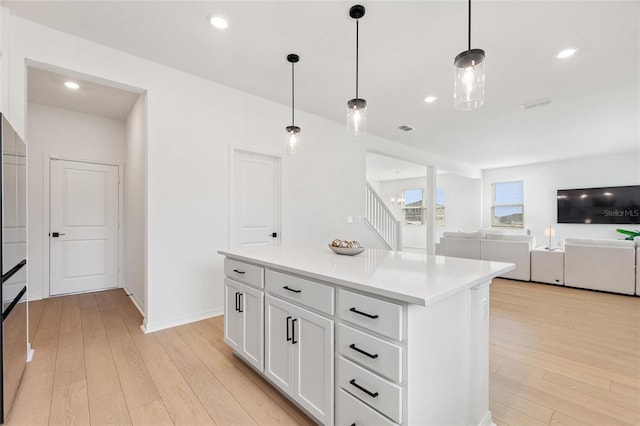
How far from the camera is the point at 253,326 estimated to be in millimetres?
2053

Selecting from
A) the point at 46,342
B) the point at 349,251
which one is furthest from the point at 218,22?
the point at 46,342

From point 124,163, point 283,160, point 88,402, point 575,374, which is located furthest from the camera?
point 124,163

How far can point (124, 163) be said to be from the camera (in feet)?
15.2

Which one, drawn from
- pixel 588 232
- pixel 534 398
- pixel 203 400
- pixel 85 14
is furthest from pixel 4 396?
pixel 588 232

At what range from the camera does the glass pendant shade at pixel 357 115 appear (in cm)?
223

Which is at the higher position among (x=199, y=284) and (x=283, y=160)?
(x=283, y=160)

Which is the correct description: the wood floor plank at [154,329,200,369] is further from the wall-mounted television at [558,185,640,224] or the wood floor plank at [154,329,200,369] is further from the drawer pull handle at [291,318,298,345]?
the wall-mounted television at [558,185,640,224]

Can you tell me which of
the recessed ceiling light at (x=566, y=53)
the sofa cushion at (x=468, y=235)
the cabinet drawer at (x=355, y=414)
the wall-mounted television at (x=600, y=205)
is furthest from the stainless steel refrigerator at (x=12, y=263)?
the wall-mounted television at (x=600, y=205)

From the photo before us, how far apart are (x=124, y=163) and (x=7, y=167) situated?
3.25 metres

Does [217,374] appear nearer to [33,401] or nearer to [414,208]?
[33,401]

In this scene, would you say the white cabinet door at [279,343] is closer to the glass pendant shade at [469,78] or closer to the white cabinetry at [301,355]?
the white cabinetry at [301,355]

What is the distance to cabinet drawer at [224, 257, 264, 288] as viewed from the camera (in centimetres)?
201

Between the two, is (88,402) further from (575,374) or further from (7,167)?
(575,374)

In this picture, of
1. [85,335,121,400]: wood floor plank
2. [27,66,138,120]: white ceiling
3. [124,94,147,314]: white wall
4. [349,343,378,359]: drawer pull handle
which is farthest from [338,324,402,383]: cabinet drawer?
[27,66,138,120]: white ceiling
